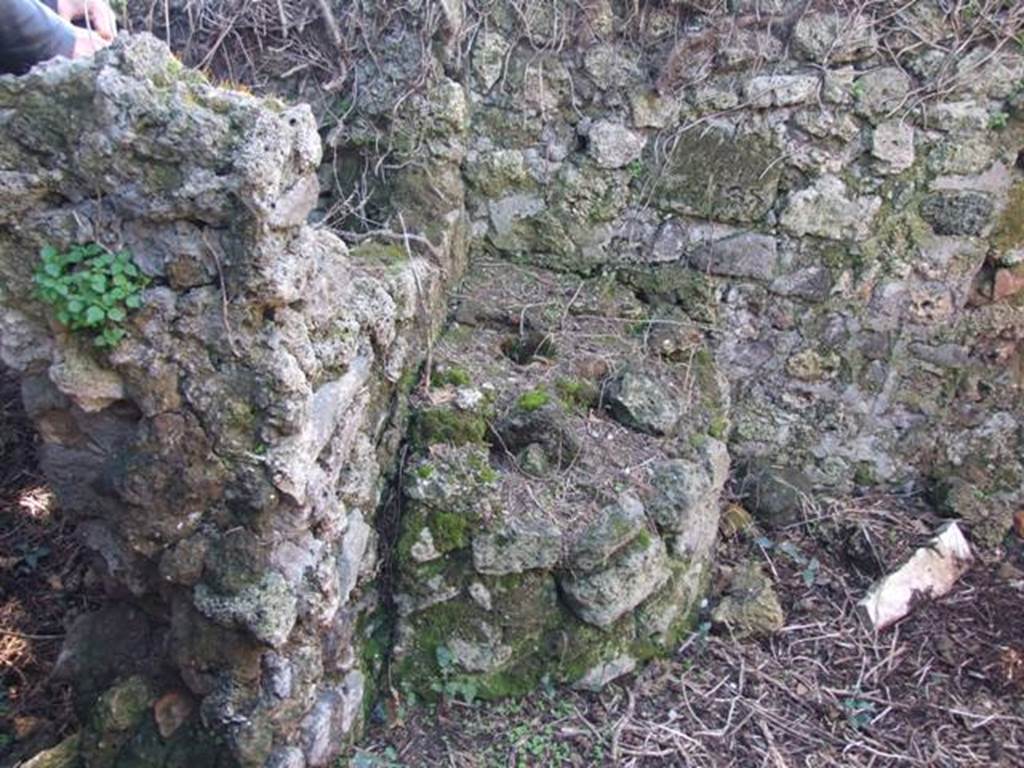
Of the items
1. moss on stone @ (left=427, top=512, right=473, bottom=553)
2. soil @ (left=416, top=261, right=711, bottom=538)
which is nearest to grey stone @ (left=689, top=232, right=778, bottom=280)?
soil @ (left=416, top=261, right=711, bottom=538)

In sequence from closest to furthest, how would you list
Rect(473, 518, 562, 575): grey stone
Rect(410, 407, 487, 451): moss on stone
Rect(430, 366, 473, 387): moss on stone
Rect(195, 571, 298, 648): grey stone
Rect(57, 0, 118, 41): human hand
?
Rect(195, 571, 298, 648): grey stone
Rect(57, 0, 118, 41): human hand
Rect(473, 518, 562, 575): grey stone
Rect(410, 407, 487, 451): moss on stone
Rect(430, 366, 473, 387): moss on stone

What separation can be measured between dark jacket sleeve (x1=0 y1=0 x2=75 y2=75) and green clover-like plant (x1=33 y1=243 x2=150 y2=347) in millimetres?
461

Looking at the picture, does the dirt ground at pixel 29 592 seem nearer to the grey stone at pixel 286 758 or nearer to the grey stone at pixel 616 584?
the grey stone at pixel 286 758

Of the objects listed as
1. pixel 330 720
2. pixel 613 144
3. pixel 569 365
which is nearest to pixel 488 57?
pixel 613 144

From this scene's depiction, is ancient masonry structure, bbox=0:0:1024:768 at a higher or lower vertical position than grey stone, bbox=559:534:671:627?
higher

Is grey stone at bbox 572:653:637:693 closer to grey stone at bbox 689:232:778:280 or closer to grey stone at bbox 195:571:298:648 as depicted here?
grey stone at bbox 195:571:298:648

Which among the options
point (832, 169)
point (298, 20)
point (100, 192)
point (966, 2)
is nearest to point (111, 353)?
point (100, 192)

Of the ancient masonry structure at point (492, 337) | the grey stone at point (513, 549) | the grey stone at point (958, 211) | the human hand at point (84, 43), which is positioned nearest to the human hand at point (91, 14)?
the human hand at point (84, 43)

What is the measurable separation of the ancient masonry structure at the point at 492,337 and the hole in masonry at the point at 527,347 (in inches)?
0.4

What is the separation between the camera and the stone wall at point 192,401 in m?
1.68

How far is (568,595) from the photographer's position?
240 cm

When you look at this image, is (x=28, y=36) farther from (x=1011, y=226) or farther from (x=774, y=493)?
(x=1011, y=226)

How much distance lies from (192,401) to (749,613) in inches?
75.9

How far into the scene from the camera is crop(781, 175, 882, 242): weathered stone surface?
10.0ft
